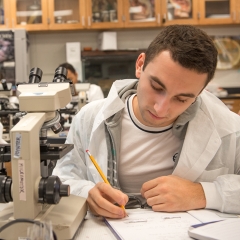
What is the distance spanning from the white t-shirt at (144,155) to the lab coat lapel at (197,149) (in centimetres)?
9

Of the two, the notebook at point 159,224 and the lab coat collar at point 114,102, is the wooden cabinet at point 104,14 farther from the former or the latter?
the notebook at point 159,224

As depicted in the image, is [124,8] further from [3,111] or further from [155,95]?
[155,95]

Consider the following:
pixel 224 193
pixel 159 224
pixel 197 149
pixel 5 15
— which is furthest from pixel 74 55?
pixel 159 224

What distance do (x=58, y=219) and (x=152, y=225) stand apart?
0.77 feet

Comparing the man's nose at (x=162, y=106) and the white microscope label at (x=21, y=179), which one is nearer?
the white microscope label at (x=21, y=179)

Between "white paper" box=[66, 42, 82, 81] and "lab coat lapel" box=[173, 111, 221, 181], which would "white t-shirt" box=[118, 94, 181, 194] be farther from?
"white paper" box=[66, 42, 82, 81]

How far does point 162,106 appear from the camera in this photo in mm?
1021

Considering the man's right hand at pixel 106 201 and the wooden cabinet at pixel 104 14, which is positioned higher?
the wooden cabinet at pixel 104 14

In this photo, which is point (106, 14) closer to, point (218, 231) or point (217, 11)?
point (217, 11)

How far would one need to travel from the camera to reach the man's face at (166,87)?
3.28 feet

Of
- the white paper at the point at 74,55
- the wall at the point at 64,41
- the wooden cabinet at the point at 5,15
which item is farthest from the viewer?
the wall at the point at 64,41

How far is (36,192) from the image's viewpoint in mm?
792

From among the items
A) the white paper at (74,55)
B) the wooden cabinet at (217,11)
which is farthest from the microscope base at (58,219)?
the wooden cabinet at (217,11)

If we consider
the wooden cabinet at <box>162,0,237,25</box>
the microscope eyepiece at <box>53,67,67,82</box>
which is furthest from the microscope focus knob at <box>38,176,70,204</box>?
the wooden cabinet at <box>162,0,237,25</box>
